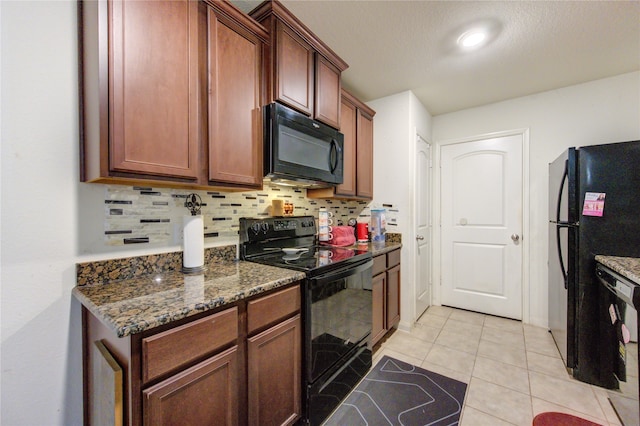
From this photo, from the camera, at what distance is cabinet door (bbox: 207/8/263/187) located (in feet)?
4.24

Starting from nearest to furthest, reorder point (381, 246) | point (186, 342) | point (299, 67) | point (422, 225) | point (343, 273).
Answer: point (186, 342) → point (343, 273) → point (299, 67) → point (381, 246) → point (422, 225)

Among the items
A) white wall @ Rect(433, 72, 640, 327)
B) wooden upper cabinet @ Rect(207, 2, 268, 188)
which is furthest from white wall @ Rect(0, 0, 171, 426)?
white wall @ Rect(433, 72, 640, 327)

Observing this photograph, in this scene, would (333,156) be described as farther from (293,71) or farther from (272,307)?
(272,307)

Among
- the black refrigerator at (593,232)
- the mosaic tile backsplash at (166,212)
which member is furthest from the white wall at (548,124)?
the mosaic tile backsplash at (166,212)

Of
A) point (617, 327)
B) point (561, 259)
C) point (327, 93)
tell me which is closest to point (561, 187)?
point (561, 259)

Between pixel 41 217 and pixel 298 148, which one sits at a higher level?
pixel 298 148

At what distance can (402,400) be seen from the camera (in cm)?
164

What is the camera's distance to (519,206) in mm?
2793

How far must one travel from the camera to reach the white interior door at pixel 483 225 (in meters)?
2.83

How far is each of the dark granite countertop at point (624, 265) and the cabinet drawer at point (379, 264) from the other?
4.53ft

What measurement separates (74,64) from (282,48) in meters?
1.01

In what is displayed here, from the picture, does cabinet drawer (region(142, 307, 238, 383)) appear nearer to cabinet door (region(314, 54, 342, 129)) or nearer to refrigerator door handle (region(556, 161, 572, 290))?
cabinet door (region(314, 54, 342, 129))

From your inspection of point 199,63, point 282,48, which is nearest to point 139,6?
point 199,63

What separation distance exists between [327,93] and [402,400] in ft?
7.12
